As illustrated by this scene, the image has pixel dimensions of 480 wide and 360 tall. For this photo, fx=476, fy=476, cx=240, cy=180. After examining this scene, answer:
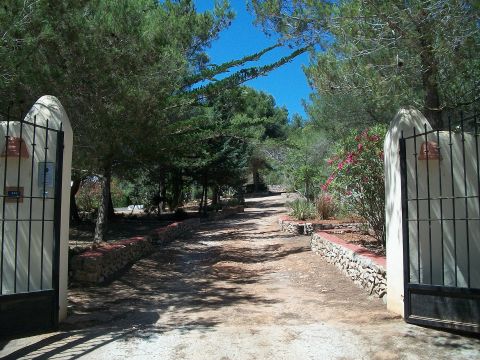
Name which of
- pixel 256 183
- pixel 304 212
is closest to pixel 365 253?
pixel 304 212

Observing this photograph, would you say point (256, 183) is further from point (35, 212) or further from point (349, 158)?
point (35, 212)

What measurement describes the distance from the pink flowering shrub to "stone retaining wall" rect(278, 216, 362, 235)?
11.6ft

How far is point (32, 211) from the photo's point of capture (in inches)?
237

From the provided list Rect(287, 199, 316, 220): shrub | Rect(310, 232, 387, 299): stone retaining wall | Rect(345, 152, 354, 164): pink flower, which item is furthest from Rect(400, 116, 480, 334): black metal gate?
Rect(287, 199, 316, 220): shrub

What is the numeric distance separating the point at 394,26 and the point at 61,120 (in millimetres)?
5205

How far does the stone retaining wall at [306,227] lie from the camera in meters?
14.9

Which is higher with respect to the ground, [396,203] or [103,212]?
[396,203]

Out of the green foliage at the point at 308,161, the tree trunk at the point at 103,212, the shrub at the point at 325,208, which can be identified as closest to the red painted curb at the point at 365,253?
the tree trunk at the point at 103,212

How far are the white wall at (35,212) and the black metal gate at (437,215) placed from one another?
429 cm

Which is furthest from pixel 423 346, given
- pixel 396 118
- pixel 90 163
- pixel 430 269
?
pixel 90 163

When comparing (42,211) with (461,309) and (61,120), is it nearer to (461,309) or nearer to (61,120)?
(61,120)

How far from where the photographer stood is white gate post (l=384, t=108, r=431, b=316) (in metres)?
6.10

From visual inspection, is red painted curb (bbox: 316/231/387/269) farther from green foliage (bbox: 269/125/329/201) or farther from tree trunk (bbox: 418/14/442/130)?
green foliage (bbox: 269/125/329/201)

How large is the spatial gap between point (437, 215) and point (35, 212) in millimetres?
5113
